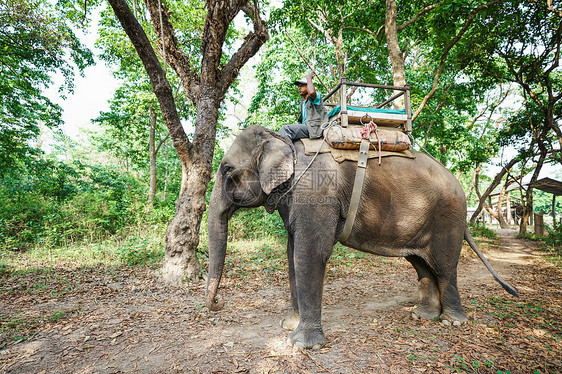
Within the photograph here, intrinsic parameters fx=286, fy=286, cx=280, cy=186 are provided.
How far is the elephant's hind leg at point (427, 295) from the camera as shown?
3.70 m

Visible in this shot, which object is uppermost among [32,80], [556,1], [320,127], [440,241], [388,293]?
[556,1]

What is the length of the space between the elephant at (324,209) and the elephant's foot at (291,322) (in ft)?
0.04

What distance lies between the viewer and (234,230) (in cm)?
1063

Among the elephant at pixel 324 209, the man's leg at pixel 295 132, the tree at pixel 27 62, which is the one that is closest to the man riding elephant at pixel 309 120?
the man's leg at pixel 295 132

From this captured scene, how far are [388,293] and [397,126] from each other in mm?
2946

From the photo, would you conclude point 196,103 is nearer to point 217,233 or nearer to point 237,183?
point 237,183

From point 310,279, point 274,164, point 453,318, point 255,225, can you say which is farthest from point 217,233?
point 255,225

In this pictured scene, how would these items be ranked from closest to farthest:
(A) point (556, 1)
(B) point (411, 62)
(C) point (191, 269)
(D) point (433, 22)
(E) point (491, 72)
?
(C) point (191, 269) → (D) point (433, 22) → (A) point (556, 1) → (E) point (491, 72) → (B) point (411, 62)

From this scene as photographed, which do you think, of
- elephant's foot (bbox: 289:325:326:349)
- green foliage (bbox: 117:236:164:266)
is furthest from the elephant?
green foliage (bbox: 117:236:164:266)

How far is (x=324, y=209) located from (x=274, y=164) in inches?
28.4

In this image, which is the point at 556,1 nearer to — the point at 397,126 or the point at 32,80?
the point at 397,126

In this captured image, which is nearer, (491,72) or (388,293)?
(388,293)

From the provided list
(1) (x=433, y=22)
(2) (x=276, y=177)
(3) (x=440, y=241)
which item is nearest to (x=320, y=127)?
(2) (x=276, y=177)

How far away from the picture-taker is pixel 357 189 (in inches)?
124
